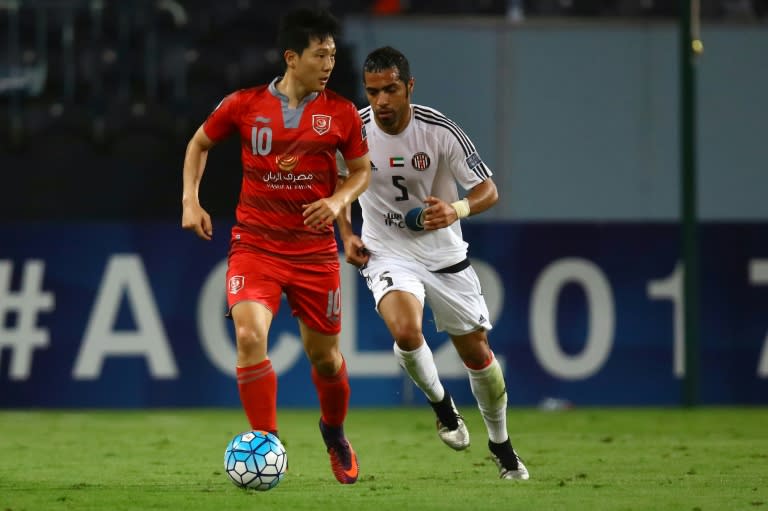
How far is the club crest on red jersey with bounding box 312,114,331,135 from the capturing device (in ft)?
22.0

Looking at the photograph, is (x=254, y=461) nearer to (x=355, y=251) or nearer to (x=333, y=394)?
(x=333, y=394)

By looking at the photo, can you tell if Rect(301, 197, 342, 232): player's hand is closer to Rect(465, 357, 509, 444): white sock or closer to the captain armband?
the captain armband

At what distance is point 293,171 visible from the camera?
6.69m

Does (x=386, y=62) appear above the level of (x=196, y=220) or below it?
above

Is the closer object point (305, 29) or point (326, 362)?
point (305, 29)

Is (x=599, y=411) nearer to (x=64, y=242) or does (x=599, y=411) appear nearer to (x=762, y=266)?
(x=762, y=266)

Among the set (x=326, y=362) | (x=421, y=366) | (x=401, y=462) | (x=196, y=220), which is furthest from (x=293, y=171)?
(x=401, y=462)

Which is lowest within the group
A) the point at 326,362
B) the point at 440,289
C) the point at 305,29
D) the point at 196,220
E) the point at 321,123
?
the point at 326,362

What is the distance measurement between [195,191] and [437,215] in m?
1.21

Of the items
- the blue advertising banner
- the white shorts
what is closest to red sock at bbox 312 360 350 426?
the white shorts

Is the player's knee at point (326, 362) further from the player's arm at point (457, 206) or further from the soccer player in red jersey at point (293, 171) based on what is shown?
the player's arm at point (457, 206)

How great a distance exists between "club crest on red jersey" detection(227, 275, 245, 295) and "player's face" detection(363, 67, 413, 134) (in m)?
1.22

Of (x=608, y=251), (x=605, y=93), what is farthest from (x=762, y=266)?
(x=605, y=93)

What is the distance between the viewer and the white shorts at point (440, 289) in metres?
7.52
